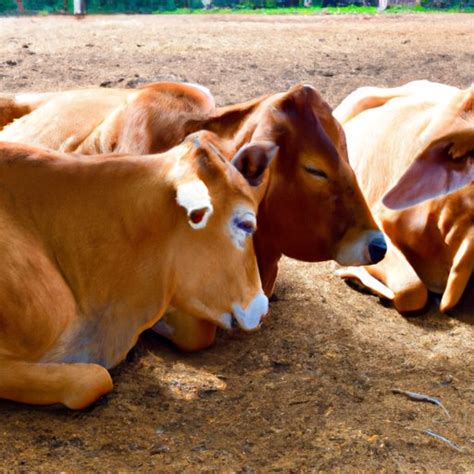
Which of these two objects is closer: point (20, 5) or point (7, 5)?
point (7, 5)

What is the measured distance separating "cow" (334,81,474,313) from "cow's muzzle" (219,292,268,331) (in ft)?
3.75

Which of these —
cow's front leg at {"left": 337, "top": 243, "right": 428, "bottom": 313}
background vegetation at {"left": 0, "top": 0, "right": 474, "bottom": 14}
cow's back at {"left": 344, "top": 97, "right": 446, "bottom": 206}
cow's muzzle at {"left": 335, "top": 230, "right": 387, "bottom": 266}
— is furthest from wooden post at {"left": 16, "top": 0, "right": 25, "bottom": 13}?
cow's muzzle at {"left": 335, "top": 230, "right": 387, "bottom": 266}

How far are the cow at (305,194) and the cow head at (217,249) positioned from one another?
677 millimetres

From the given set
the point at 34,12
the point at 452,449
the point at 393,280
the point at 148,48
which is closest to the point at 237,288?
the point at 452,449

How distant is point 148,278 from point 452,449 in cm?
133

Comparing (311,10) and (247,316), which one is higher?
(247,316)

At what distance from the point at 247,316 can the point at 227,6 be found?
1230 centimetres

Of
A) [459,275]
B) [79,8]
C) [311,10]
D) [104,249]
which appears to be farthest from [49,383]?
[311,10]

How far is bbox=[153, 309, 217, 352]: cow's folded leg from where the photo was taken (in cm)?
436

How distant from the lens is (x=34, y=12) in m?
14.1

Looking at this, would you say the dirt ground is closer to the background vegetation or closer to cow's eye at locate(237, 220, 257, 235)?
cow's eye at locate(237, 220, 257, 235)

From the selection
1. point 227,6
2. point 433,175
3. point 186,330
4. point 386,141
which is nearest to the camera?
point 186,330

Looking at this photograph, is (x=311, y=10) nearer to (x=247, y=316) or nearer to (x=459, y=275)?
(x=459, y=275)

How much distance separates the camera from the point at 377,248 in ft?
14.6
